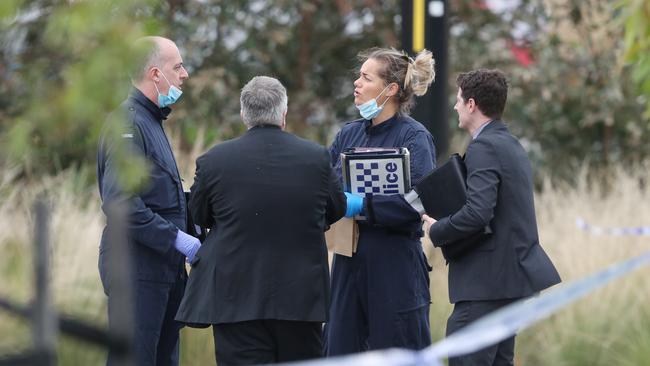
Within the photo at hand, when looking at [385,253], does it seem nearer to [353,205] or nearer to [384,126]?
[353,205]

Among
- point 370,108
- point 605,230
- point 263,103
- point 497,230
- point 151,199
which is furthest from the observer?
point 605,230

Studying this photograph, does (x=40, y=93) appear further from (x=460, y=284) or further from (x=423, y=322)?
(x=423, y=322)

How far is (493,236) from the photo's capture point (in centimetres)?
522

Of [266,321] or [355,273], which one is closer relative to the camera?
[266,321]

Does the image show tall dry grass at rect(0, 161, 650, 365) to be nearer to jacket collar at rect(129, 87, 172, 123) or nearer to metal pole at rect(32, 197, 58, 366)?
jacket collar at rect(129, 87, 172, 123)

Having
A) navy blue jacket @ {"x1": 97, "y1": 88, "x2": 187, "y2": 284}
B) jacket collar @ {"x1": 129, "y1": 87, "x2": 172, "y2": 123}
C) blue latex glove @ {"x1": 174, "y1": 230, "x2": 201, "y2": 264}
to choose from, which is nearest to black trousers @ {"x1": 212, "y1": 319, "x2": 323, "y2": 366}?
blue latex glove @ {"x1": 174, "y1": 230, "x2": 201, "y2": 264}

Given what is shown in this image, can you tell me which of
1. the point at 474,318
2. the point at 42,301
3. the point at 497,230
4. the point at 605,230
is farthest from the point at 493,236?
the point at 605,230

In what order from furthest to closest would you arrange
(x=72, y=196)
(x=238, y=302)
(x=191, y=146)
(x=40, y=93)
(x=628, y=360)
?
(x=191, y=146), (x=72, y=196), (x=628, y=360), (x=238, y=302), (x=40, y=93)

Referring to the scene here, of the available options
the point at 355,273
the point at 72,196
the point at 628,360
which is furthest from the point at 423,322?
the point at 72,196

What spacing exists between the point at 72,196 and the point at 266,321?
4.32 m

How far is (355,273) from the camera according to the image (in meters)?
5.61

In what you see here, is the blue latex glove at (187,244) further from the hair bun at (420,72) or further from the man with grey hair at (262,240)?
the hair bun at (420,72)

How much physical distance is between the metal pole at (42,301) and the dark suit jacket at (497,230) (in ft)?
8.99

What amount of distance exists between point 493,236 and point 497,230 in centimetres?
3
